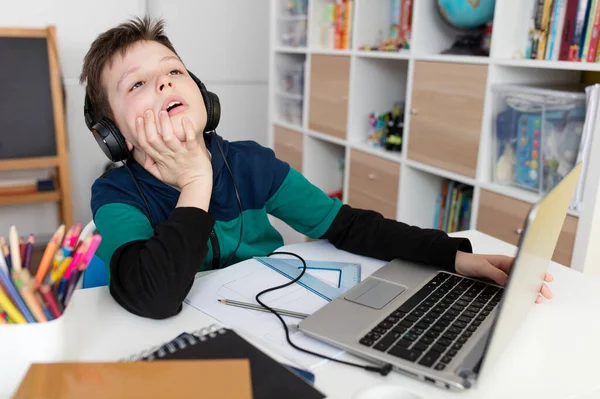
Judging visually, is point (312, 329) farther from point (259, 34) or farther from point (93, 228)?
point (259, 34)

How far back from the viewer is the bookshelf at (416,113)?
5.63ft

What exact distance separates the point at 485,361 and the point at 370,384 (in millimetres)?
128

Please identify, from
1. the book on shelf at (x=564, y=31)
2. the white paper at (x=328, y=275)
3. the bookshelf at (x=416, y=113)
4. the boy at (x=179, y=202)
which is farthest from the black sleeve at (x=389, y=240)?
the book on shelf at (x=564, y=31)

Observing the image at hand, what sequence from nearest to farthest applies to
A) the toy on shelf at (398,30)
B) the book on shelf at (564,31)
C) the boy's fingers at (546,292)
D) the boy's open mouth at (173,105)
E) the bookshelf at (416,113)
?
A: the boy's fingers at (546,292)
the boy's open mouth at (173,105)
the book on shelf at (564,31)
the bookshelf at (416,113)
the toy on shelf at (398,30)

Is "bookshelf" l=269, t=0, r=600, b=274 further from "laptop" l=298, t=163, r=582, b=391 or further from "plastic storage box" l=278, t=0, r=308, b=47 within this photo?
"laptop" l=298, t=163, r=582, b=391

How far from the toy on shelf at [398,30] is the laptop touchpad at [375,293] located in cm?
154

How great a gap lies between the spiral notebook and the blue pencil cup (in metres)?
0.48

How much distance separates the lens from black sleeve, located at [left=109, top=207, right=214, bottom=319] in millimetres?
760

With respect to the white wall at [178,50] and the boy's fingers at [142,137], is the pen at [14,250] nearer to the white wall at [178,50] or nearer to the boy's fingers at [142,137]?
the boy's fingers at [142,137]

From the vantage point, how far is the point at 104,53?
105 centimetres

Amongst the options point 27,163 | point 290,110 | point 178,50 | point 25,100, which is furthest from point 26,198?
point 290,110

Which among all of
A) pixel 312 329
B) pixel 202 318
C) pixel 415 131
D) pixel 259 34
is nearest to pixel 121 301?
pixel 202 318

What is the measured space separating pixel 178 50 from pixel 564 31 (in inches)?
79.8

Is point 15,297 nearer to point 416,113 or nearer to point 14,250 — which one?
point 14,250
